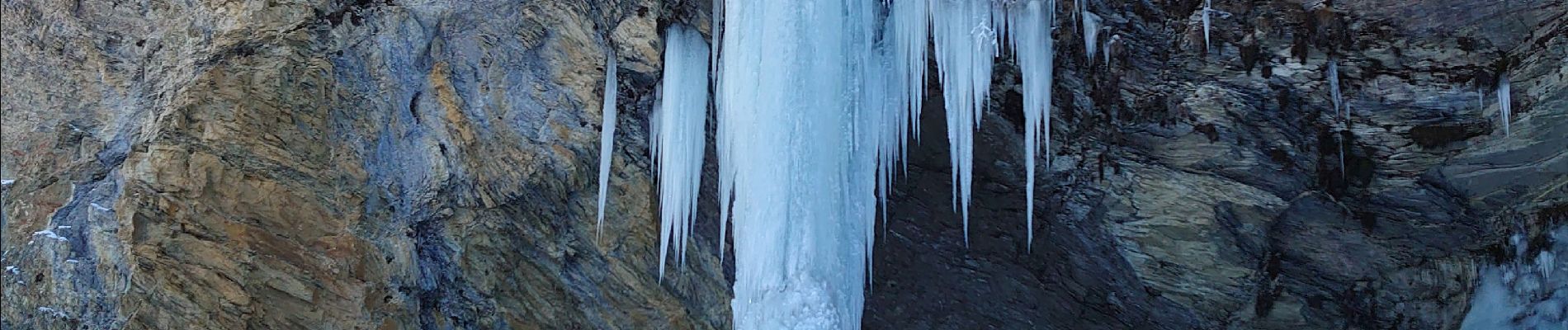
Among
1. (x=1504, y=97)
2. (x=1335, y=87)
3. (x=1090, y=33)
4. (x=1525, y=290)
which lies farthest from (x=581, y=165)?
(x=1525, y=290)

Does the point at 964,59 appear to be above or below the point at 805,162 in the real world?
above

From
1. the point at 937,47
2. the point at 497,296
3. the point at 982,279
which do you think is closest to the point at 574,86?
the point at 497,296

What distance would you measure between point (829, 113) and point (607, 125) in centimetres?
169

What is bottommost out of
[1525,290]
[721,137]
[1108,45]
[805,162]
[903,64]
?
[1525,290]

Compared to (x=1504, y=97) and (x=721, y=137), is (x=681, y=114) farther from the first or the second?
(x=1504, y=97)

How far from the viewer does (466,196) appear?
8133mm

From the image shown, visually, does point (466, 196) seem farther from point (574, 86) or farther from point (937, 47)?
point (937, 47)

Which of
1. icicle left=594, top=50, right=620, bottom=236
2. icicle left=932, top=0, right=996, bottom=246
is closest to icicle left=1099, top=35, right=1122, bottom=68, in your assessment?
icicle left=932, top=0, right=996, bottom=246

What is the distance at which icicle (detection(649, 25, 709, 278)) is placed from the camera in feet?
25.7

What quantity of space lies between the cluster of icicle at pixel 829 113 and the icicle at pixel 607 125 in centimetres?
71

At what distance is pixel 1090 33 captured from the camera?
7578 mm

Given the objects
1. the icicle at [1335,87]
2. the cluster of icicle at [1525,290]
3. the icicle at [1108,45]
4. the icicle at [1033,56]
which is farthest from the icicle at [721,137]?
→ the cluster of icicle at [1525,290]

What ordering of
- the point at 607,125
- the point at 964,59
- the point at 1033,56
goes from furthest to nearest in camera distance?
the point at 607,125 < the point at 1033,56 < the point at 964,59

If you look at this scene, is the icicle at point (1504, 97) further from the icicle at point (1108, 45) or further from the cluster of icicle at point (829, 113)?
the cluster of icicle at point (829, 113)
